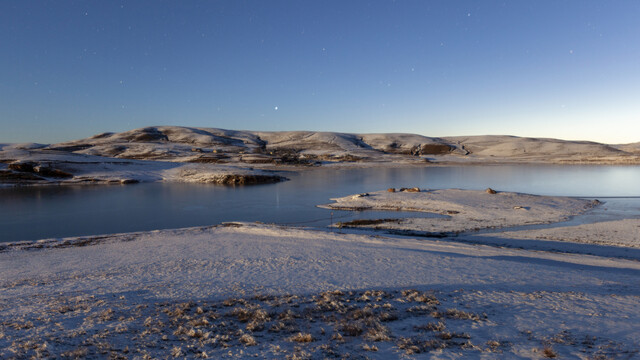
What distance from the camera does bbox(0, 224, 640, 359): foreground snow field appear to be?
6820 mm

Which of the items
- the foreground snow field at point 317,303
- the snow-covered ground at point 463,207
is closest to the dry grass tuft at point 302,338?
the foreground snow field at point 317,303

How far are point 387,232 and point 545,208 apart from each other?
1701 cm

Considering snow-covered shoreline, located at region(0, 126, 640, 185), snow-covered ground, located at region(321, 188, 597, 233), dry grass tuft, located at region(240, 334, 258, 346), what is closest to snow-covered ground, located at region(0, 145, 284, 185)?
snow-covered shoreline, located at region(0, 126, 640, 185)

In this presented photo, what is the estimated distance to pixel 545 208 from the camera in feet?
102

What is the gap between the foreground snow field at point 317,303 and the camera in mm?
6820

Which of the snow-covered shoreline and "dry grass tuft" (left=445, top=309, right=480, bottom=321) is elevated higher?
the snow-covered shoreline

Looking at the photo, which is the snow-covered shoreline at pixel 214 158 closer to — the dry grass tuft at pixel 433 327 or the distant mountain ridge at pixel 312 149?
the distant mountain ridge at pixel 312 149

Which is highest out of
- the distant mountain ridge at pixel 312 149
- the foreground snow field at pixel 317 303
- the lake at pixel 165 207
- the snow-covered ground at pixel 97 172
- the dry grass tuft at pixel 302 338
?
the distant mountain ridge at pixel 312 149

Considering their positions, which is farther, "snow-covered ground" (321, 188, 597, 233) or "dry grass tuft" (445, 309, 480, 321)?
"snow-covered ground" (321, 188, 597, 233)

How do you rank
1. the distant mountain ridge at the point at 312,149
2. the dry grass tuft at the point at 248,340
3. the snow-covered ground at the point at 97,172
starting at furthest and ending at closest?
the distant mountain ridge at the point at 312,149 → the snow-covered ground at the point at 97,172 → the dry grass tuft at the point at 248,340

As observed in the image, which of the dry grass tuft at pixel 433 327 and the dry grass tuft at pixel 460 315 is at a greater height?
the dry grass tuft at pixel 433 327

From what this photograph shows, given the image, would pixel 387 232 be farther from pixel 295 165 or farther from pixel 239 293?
pixel 295 165

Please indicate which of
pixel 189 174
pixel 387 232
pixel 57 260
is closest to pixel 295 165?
pixel 189 174

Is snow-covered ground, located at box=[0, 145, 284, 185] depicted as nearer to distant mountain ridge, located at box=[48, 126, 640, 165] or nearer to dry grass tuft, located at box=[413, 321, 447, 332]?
distant mountain ridge, located at box=[48, 126, 640, 165]
